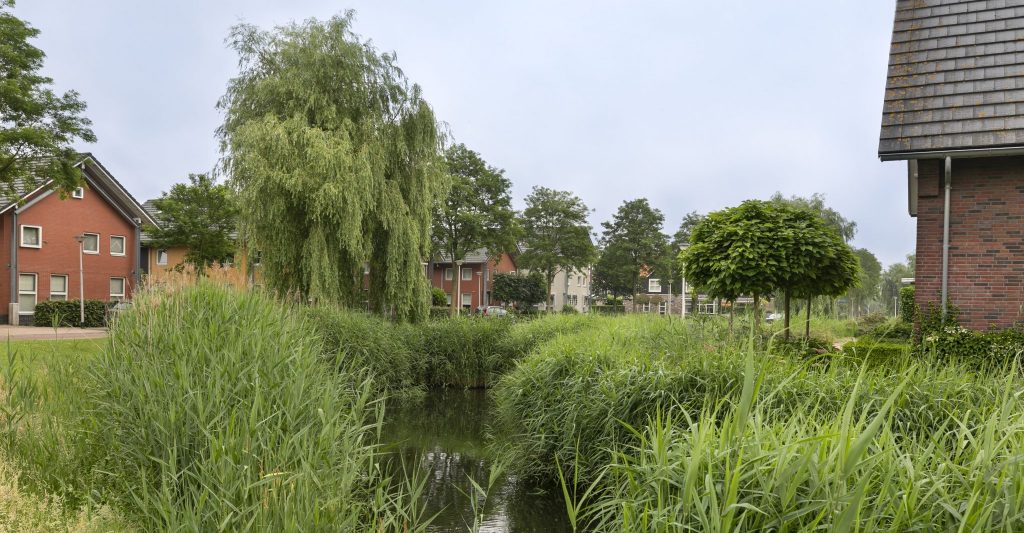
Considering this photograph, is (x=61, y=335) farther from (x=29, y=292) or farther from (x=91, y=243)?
(x=91, y=243)

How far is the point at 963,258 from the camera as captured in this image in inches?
401

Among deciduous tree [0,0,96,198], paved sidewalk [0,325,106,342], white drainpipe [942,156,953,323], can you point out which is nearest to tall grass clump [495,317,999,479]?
white drainpipe [942,156,953,323]

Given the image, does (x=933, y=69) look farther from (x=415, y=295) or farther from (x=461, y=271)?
(x=461, y=271)

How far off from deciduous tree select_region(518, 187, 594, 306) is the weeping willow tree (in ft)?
90.6

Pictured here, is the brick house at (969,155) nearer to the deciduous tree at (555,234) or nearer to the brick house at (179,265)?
the brick house at (179,265)

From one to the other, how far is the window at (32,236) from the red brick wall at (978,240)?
3186 cm

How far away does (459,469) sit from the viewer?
8859 mm

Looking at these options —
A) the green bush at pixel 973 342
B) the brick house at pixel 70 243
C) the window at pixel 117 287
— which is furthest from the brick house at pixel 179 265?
the green bush at pixel 973 342

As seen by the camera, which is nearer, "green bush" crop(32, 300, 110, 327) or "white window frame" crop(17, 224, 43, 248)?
"green bush" crop(32, 300, 110, 327)

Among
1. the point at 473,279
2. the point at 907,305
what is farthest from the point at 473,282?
the point at 907,305

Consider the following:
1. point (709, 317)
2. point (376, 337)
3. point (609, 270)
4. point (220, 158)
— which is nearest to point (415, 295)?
point (376, 337)

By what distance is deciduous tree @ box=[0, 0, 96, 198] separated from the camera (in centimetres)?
1628

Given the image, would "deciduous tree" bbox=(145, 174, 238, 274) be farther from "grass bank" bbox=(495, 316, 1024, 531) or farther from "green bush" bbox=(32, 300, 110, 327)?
"grass bank" bbox=(495, 316, 1024, 531)

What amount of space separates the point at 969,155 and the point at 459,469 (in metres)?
9.10
